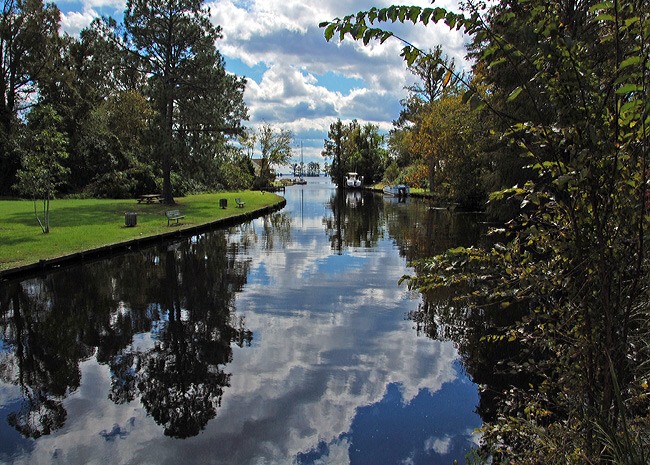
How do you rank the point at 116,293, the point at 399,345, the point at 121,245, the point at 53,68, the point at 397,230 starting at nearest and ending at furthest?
the point at 399,345
the point at 116,293
the point at 121,245
the point at 397,230
the point at 53,68

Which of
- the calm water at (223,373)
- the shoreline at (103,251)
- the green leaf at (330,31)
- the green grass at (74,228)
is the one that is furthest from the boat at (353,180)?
the green leaf at (330,31)

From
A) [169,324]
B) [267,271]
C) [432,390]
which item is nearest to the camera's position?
[432,390]

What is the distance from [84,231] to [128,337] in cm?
1202

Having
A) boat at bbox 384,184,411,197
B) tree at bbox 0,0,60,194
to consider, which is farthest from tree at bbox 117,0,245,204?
boat at bbox 384,184,411,197

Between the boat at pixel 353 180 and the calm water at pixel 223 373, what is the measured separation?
6858 cm

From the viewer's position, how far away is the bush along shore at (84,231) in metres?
12.8

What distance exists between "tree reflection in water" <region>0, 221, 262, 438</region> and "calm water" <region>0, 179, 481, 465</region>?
0.09 ft

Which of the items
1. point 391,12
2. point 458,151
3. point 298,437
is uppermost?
point 458,151

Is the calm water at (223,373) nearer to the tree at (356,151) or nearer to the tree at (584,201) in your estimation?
the tree at (584,201)

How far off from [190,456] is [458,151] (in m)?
31.6

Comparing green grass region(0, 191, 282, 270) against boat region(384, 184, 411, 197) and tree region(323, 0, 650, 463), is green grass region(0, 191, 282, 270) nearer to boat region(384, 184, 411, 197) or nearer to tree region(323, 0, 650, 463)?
tree region(323, 0, 650, 463)

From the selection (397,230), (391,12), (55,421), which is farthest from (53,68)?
(391,12)

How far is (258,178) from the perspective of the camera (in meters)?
69.9

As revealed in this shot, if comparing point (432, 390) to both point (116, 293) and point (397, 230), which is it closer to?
point (116, 293)
